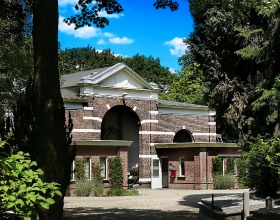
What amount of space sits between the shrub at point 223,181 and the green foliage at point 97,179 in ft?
30.2

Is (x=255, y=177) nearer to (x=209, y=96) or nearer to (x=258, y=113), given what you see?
(x=258, y=113)

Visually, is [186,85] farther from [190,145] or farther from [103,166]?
[103,166]

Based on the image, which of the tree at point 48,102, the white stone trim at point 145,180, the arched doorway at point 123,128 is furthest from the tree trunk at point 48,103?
the arched doorway at point 123,128

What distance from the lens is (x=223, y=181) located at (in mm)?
35938

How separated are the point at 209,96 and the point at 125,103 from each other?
59.8 feet

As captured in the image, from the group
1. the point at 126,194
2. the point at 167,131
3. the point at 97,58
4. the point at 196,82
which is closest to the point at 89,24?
the point at 126,194

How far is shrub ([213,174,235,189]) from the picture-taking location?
3594 cm

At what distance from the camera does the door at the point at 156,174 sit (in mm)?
39094

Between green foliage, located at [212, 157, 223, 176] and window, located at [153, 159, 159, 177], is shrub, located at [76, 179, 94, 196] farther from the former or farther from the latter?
green foliage, located at [212, 157, 223, 176]

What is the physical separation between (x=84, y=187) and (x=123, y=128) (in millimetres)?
12439

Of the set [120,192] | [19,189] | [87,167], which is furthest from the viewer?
[87,167]

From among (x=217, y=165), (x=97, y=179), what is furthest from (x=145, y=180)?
(x=97, y=179)

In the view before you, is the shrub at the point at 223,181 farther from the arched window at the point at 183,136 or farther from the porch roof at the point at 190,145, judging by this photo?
the arched window at the point at 183,136

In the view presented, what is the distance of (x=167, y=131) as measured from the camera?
40.6 m
